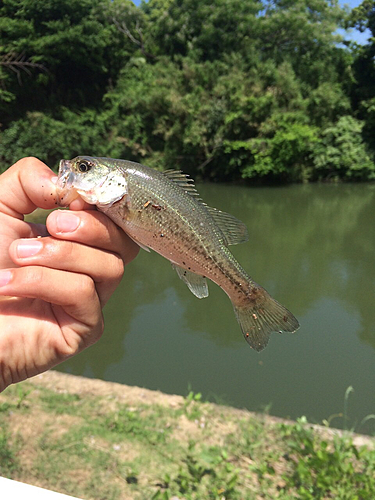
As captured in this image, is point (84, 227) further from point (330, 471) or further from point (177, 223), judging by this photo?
point (330, 471)

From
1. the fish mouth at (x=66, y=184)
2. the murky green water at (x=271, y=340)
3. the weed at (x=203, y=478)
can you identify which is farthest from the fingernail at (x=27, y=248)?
the murky green water at (x=271, y=340)

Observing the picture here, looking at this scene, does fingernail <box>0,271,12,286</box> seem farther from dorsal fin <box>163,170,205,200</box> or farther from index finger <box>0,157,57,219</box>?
dorsal fin <box>163,170,205,200</box>

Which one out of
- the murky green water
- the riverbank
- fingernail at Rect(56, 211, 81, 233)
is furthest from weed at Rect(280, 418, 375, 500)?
fingernail at Rect(56, 211, 81, 233)

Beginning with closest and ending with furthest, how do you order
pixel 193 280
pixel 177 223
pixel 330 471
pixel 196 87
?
pixel 177 223 → pixel 193 280 → pixel 330 471 → pixel 196 87

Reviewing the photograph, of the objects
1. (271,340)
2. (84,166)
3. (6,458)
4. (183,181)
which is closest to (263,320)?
(183,181)

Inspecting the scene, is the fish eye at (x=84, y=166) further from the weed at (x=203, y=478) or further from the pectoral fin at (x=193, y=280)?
the weed at (x=203, y=478)

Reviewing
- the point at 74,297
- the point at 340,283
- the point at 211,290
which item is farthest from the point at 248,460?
the point at 340,283
